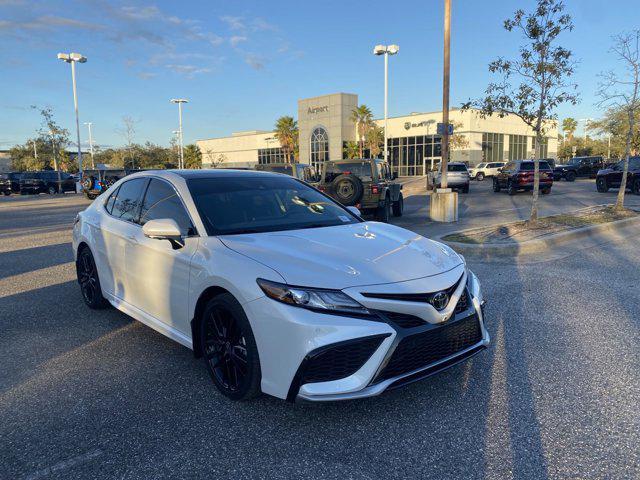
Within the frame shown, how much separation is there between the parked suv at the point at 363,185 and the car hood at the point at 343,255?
8.33 m

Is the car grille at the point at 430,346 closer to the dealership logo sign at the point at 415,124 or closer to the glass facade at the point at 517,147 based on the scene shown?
the dealership logo sign at the point at 415,124

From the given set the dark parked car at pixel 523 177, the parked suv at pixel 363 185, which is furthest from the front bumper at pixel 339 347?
the dark parked car at pixel 523 177

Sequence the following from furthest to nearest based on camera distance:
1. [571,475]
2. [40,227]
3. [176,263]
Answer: [40,227], [176,263], [571,475]

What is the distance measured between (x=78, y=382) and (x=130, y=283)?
985 millimetres

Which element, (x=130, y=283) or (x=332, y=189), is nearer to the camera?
(x=130, y=283)

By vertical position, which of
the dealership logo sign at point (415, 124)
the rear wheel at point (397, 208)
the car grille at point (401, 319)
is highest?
the dealership logo sign at point (415, 124)

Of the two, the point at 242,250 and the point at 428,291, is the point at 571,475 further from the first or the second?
the point at 242,250

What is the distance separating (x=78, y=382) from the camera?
3.63m

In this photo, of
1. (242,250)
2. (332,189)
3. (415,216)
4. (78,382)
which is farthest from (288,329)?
(415,216)

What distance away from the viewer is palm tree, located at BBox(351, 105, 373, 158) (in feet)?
200

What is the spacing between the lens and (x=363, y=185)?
1278cm

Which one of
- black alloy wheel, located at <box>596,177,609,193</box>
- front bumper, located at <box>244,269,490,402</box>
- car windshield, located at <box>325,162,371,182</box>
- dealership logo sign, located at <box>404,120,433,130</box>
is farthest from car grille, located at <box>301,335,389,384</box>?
dealership logo sign, located at <box>404,120,433,130</box>

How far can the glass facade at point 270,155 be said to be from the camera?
77.9m

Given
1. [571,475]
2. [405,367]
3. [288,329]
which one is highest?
[288,329]
